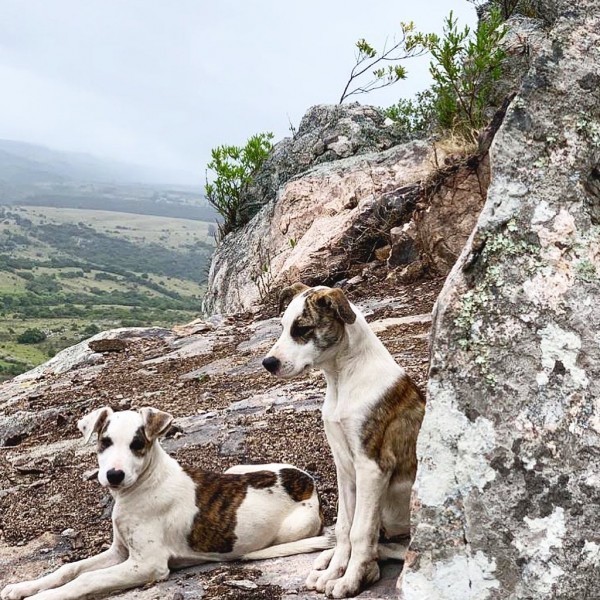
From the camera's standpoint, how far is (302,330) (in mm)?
5480

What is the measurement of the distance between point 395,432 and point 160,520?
6.84ft

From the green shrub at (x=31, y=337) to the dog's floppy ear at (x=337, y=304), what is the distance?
2990 inches

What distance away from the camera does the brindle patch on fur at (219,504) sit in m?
6.32

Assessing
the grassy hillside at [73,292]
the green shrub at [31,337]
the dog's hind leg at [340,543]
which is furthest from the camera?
the grassy hillside at [73,292]

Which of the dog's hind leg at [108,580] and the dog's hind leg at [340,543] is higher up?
the dog's hind leg at [340,543]

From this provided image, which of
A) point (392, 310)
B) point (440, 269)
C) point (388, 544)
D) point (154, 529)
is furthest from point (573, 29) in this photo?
point (440, 269)

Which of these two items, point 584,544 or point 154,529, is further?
point 154,529

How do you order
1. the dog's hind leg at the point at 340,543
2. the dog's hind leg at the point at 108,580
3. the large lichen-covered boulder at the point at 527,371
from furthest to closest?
1. the dog's hind leg at the point at 108,580
2. the dog's hind leg at the point at 340,543
3. the large lichen-covered boulder at the point at 527,371

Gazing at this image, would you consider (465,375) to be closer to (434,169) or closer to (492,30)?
(434,169)

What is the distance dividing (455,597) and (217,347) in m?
11.2

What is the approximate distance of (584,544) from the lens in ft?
11.6

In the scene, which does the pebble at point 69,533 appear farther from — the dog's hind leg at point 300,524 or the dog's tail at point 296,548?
the dog's hind leg at point 300,524

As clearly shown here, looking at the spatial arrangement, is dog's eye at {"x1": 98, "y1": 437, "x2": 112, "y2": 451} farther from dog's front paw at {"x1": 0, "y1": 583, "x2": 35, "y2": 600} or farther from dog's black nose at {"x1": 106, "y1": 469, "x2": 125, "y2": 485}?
dog's front paw at {"x1": 0, "y1": 583, "x2": 35, "y2": 600}

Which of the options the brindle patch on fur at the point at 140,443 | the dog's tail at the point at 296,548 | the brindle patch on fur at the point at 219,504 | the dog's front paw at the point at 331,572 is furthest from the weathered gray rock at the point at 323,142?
the dog's front paw at the point at 331,572
